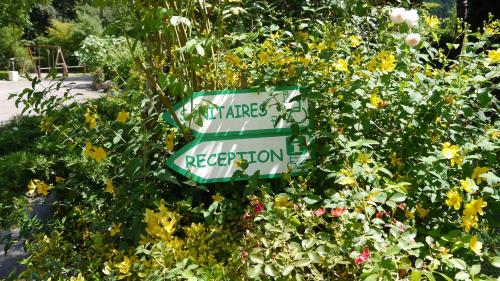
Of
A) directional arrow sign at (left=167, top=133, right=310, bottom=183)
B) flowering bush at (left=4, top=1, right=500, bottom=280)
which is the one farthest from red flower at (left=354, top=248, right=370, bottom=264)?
directional arrow sign at (left=167, top=133, right=310, bottom=183)

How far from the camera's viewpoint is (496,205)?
5.31 ft

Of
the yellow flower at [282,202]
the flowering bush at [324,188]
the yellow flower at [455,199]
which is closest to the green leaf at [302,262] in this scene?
the flowering bush at [324,188]

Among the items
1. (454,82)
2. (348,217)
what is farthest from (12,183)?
(454,82)

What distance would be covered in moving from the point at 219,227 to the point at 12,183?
1454 millimetres

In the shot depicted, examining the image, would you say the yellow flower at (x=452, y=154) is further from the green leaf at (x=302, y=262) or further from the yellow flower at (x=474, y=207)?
Result: the green leaf at (x=302, y=262)

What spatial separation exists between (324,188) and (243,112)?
17.6 inches

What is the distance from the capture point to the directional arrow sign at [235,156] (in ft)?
5.76

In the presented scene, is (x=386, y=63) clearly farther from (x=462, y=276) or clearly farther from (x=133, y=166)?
(x=133, y=166)

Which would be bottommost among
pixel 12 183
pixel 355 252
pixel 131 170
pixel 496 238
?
pixel 496 238

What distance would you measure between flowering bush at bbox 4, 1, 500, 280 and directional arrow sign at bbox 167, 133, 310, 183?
7cm

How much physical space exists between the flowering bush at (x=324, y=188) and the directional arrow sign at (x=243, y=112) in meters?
0.08

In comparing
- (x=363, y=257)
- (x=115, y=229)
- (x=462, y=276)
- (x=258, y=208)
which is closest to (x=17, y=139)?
(x=115, y=229)

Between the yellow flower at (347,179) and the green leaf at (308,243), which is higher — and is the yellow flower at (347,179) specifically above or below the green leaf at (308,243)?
above

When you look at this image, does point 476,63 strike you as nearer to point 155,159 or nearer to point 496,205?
point 496,205
